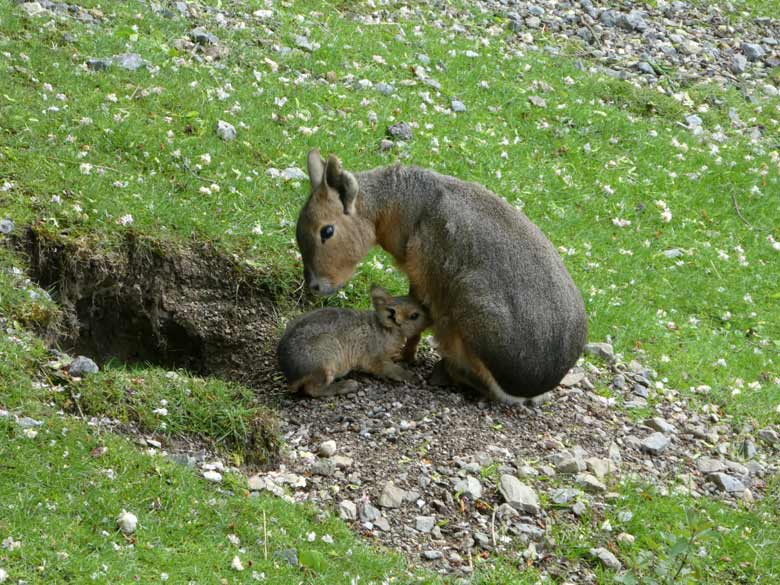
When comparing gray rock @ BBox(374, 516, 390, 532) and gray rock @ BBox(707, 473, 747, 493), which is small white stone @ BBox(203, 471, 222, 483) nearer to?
gray rock @ BBox(374, 516, 390, 532)

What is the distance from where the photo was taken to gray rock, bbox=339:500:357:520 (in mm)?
6637

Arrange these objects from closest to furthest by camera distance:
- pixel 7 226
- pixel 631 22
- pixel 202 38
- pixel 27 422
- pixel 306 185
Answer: pixel 27 422
pixel 7 226
pixel 306 185
pixel 202 38
pixel 631 22

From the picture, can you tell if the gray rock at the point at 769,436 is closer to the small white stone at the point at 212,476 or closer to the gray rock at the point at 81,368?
the small white stone at the point at 212,476

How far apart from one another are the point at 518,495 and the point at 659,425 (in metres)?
2.19

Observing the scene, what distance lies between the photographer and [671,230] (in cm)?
1230

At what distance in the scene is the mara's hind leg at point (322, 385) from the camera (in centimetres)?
793

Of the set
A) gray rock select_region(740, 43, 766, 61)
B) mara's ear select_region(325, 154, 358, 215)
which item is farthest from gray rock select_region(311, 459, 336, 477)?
gray rock select_region(740, 43, 766, 61)

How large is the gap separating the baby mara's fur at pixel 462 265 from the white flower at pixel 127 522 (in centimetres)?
322

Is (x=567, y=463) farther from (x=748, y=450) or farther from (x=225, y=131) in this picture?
(x=225, y=131)

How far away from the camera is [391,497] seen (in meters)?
6.84

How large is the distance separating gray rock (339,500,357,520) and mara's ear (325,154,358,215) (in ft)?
8.83

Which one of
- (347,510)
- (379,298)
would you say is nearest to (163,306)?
(379,298)

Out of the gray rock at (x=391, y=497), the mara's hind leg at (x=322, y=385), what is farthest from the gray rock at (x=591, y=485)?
the mara's hind leg at (x=322, y=385)

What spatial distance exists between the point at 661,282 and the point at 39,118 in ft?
21.8
